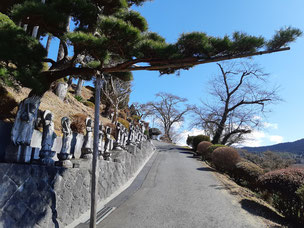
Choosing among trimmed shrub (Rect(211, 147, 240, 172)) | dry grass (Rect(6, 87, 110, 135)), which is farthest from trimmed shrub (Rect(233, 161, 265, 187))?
dry grass (Rect(6, 87, 110, 135))

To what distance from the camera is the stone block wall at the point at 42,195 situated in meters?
2.97

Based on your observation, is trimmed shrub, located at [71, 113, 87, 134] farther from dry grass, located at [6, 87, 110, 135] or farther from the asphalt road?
the asphalt road

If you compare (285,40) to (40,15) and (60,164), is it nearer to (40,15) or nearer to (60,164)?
(40,15)

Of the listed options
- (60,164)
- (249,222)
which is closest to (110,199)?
(60,164)

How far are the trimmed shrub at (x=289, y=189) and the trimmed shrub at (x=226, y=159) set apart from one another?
479 cm

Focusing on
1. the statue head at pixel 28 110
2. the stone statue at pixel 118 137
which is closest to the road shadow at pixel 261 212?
the stone statue at pixel 118 137

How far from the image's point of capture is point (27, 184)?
10.8ft

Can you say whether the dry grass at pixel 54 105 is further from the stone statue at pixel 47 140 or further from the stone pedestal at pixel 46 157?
the stone pedestal at pixel 46 157

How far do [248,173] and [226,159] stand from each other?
2.13m

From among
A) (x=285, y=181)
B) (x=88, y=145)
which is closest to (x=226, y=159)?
(x=285, y=181)

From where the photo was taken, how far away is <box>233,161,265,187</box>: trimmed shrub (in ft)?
31.4

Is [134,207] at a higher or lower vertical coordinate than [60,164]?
lower

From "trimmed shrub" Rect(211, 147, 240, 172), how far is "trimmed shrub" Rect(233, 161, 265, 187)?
629mm

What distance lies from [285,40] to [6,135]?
5186 millimetres
